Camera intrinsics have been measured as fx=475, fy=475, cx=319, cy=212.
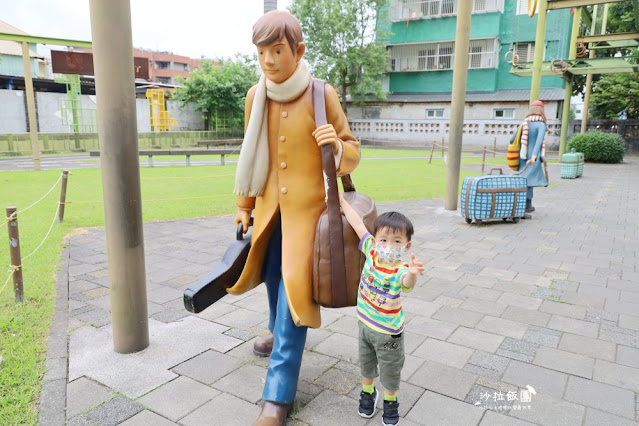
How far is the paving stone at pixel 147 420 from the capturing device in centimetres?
237

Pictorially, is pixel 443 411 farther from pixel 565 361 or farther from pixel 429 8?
pixel 429 8

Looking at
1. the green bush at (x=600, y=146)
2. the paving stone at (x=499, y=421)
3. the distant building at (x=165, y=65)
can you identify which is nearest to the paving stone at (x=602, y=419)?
the paving stone at (x=499, y=421)

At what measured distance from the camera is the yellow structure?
26.7 metres

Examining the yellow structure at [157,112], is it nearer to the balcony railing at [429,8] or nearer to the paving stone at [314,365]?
the balcony railing at [429,8]

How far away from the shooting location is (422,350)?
3.21 metres

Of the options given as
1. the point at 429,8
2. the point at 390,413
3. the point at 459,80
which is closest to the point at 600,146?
the point at 459,80

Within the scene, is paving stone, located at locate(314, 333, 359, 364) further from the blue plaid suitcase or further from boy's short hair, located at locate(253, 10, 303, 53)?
the blue plaid suitcase

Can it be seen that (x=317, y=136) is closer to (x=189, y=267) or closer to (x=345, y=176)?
(x=345, y=176)

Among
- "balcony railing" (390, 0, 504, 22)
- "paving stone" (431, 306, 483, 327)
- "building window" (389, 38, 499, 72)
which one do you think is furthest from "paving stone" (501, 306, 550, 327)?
"balcony railing" (390, 0, 504, 22)

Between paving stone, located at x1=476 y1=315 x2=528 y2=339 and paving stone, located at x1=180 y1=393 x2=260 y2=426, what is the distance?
191 centimetres

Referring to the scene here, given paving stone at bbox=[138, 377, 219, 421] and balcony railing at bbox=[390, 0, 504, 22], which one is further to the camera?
balcony railing at bbox=[390, 0, 504, 22]

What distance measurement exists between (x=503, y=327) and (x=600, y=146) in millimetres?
18346

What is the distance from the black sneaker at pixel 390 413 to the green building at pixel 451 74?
1022 inches

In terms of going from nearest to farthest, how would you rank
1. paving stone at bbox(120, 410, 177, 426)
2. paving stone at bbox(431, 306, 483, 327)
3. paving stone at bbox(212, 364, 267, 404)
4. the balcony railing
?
paving stone at bbox(120, 410, 177, 426), paving stone at bbox(212, 364, 267, 404), paving stone at bbox(431, 306, 483, 327), the balcony railing
